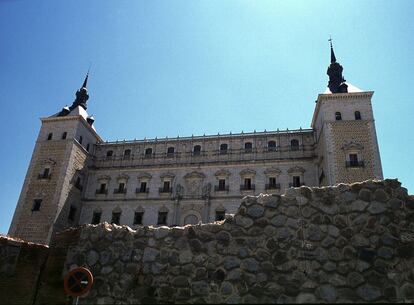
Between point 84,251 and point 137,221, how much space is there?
2954 cm

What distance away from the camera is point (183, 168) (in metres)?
36.0

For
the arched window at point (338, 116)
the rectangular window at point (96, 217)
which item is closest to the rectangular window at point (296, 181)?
the arched window at point (338, 116)

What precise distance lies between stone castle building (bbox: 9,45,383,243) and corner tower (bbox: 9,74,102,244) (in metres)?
0.11

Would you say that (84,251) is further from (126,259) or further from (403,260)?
(403,260)

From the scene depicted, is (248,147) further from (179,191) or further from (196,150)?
(179,191)

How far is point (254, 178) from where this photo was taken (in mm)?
33719

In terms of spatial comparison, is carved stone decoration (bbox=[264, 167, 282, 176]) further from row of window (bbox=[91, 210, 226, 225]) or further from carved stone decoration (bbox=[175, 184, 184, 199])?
carved stone decoration (bbox=[175, 184, 184, 199])

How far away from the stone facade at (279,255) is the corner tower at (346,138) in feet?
80.0

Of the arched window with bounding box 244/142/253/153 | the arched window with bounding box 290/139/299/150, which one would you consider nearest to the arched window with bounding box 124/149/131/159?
the arched window with bounding box 244/142/253/153

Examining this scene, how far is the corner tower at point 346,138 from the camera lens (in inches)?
1104

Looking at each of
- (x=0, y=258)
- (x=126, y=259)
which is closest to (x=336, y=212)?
(x=126, y=259)

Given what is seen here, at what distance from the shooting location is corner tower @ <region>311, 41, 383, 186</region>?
28031mm

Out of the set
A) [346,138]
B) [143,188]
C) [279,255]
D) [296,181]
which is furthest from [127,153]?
[279,255]

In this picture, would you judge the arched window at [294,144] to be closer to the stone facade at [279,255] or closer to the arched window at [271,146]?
the arched window at [271,146]
